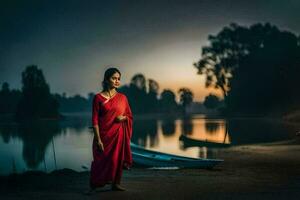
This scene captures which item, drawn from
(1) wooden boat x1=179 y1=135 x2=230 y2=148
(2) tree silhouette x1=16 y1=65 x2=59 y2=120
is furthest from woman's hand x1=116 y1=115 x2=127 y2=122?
(2) tree silhouette x1=16 y1=65 x2=59 y2=120

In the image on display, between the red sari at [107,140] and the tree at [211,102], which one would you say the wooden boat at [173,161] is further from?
the tree at [211,102]

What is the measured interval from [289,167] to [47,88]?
391 feet

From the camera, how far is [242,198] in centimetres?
808

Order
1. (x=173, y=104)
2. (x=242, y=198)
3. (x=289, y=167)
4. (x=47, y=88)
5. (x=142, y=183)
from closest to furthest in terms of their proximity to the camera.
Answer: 1. (x=242, y=198)
2. (x=142, y=183)
3. (x=289, y=167)
4. (x=47, y=88)
5. (x=173, y=104)

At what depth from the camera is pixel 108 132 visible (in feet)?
27.5

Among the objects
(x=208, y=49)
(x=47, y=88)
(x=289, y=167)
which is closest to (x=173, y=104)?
(x=47, y=88)

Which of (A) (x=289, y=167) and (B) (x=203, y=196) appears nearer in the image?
(B) (x=203, y=196)

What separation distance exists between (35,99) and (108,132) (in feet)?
391

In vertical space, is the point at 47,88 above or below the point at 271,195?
above

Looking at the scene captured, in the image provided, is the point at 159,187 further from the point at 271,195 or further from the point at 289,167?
the point at 289,167

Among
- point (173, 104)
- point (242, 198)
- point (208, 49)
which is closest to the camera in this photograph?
point (242, 198)

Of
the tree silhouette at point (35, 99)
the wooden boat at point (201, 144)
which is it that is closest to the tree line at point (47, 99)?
the tree silhouette at point (35, 99)

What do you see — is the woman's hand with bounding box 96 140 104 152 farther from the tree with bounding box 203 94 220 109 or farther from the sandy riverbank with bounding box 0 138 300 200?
the tree with bounding box 203 94 220 109

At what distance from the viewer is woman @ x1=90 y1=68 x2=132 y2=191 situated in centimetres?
829
